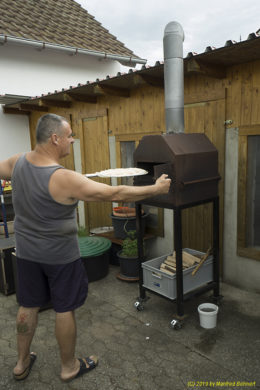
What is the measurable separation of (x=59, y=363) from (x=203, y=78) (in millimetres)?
4162

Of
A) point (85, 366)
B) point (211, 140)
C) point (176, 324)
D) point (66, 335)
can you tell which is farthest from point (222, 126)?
point (85, 366)

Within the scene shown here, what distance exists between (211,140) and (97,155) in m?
3.01

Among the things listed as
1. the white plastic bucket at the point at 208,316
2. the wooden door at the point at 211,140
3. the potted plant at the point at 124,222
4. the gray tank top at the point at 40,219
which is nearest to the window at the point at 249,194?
the wooden door at the point at 211,140

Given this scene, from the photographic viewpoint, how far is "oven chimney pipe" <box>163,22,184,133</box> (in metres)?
3.92

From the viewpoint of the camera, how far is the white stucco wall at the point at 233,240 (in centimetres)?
454

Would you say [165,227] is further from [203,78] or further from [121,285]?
[203,78]

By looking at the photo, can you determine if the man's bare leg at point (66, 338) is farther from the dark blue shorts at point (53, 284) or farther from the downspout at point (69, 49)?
the downspout at point (69, 49)

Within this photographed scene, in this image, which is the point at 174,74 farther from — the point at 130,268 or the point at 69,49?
the point at 69,49

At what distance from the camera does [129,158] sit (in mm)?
6406

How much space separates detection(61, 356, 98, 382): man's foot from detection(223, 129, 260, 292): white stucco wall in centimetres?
247

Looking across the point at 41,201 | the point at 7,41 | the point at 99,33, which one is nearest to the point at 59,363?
the point at 41,201

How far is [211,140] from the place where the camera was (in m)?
4.78

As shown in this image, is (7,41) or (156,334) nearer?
(156,334)

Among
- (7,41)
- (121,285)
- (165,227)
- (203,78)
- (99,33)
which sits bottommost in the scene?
(121,285)
